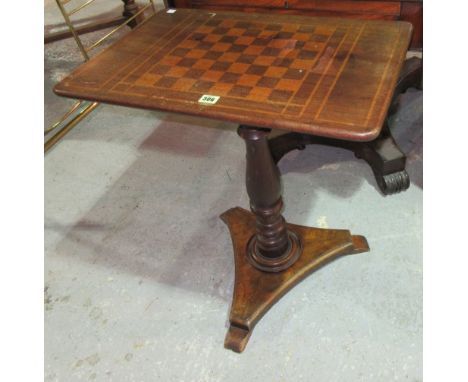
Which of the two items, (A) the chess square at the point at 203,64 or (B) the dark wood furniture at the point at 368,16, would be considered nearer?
(A) the chess square at the point at 203,64

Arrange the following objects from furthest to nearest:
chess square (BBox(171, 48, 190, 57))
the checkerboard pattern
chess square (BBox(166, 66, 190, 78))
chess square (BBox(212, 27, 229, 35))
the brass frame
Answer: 1. the brass frame
2. chess square (BBox(212, 27, 229, 35))
3. chess square (BBox(171, 48, 190, 57))
4. chess square (BBox(166, 66, 190, 78))
5. the checkerboard pattern

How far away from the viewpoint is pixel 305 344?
141cm

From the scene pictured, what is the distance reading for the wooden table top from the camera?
980 millimetres

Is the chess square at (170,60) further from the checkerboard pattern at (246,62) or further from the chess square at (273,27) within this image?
the chess square at (273,27)

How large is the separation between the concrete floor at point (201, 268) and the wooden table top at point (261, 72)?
30.4 inches

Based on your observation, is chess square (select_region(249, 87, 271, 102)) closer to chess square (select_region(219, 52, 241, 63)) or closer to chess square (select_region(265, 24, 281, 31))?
chess square (select_region(219, 52, 241, 63))

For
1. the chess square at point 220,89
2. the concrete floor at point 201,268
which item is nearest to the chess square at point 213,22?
the chess square at point 220,89

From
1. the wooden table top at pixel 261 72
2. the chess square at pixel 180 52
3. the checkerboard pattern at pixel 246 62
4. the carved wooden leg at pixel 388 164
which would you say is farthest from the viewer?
the carved wooden leg at pixel 388 164

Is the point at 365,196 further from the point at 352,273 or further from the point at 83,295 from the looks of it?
the point at 83,295

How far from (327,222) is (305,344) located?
0.54 meters

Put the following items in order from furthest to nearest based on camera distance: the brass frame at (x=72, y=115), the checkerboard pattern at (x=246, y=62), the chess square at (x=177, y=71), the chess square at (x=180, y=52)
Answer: the brass frame at (x=72, y=115) → the chess square at (x=180, y=52) → the chess square at (x=177, y=71) → the checkerboard pattern at (x=246, y=62)

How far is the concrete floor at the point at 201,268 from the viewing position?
1.40 m

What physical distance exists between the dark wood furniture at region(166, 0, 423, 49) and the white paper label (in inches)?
34.3

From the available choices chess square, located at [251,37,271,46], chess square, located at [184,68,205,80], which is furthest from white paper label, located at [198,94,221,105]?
chess square, located at [251,37,271,46]
